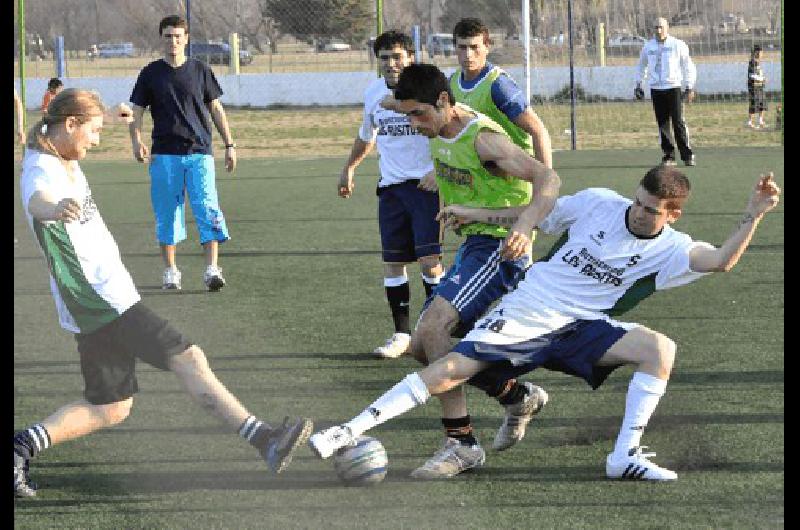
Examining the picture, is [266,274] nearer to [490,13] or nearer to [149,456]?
[149,456]

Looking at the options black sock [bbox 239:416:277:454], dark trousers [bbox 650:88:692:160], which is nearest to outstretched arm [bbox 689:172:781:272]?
black sock [bbox 239:416:277:454]

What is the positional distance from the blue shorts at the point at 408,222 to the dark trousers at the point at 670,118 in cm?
1270

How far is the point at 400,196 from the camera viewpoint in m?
9.01

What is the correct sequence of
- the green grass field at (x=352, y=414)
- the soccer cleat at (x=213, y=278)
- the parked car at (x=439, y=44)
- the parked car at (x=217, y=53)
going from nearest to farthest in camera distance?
the green grass field at (x=352, y=414) → the soccer cleat at (x=213, y=278) → the parked car at (x=217, y=53) → the parked car at (x=439, y=44)

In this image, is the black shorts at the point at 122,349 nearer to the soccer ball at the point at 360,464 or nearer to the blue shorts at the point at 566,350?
the soccer ball at the point at 360,464

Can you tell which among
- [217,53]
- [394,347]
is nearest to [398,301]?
[394,347]

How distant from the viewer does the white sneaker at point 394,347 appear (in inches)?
345

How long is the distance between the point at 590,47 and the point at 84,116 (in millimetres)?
23264

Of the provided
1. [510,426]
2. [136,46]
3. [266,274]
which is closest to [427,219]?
[510,426]

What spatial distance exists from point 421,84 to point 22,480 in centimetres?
246

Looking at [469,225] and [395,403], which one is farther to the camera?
[469,225]

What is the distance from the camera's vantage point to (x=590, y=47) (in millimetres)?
28453

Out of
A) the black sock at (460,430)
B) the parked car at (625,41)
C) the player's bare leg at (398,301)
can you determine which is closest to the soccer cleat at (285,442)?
the black sock at (460,430)

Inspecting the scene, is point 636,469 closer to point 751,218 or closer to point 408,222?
point 751,218
